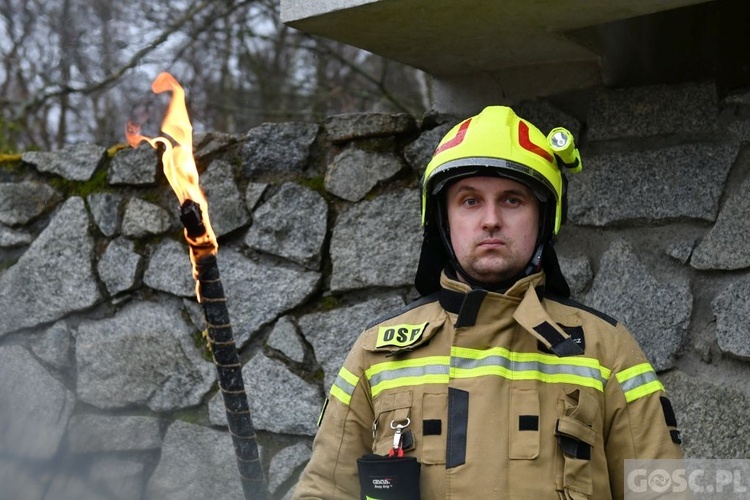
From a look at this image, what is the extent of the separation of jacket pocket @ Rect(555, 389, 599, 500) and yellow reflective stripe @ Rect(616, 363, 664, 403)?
8 cm

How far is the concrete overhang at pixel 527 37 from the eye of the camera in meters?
2.69

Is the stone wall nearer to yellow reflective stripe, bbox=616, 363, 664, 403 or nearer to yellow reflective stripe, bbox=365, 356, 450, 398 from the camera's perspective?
yellow reflective stripe, bbox=616, 363, 664, 403

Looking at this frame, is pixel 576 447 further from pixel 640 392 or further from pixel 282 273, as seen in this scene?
pixel 282 273

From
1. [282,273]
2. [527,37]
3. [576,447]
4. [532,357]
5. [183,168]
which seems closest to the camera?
[576,447]

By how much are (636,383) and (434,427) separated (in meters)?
0.46

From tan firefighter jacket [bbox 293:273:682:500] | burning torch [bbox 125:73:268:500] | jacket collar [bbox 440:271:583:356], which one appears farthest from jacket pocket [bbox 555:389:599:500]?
burning torch [bbox 125:73:268:500]

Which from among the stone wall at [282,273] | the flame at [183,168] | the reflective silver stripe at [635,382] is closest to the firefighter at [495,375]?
the reflective silver stripe at [635,382]

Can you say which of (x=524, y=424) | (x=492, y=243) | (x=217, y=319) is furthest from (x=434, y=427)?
(x=217, y=319)

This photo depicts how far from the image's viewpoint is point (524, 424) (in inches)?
78.2

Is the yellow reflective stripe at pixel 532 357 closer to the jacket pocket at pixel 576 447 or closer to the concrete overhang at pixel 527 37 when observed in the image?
the jacket pocket at pixel 576 447

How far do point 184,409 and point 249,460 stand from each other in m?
1.63

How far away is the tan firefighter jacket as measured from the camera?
1.96 m

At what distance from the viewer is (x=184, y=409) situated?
3.81 meters

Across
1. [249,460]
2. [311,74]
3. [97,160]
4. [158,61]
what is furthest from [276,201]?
[311,74]
